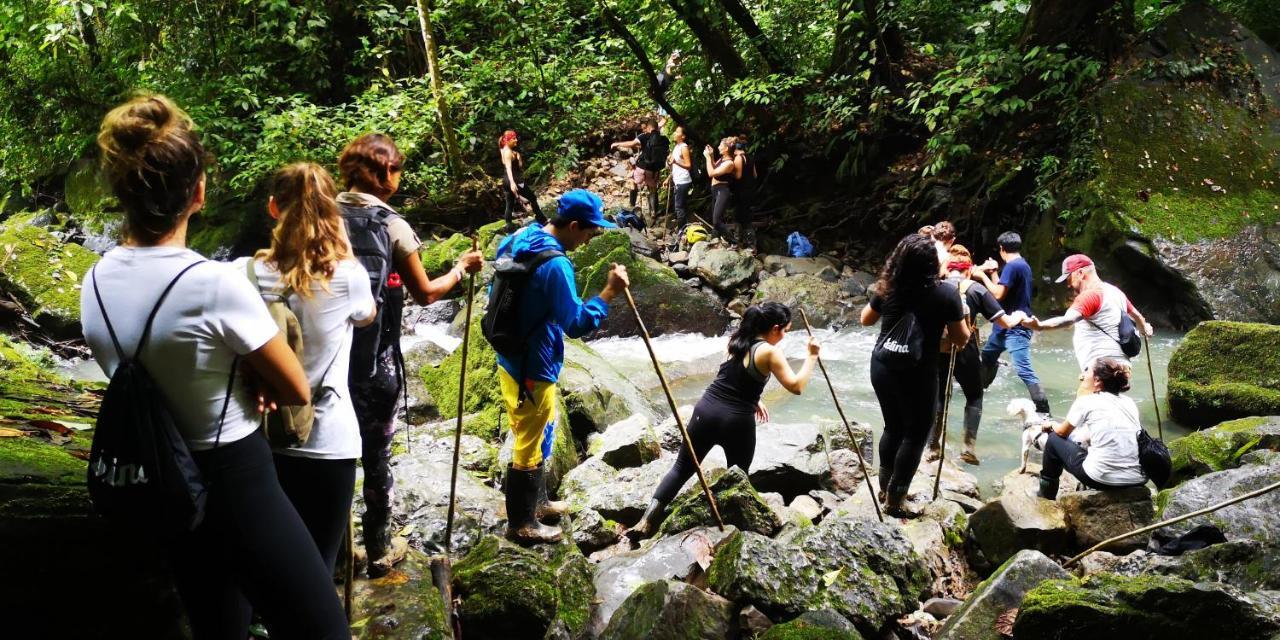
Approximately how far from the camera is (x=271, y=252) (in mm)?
2570

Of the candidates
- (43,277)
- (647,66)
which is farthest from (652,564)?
(647,66)

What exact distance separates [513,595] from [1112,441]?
13.0ft

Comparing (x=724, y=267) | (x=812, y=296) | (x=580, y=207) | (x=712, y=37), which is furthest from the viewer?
(x=712, y=37)

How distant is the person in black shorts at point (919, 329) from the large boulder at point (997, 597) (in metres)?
1.41

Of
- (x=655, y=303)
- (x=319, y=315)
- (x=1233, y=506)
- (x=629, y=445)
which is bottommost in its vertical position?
(x=655, y=303)

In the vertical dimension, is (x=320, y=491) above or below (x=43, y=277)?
above

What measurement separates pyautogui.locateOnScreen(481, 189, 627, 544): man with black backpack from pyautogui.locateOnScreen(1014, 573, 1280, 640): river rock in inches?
86.6

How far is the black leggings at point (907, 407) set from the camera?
491 centimetres

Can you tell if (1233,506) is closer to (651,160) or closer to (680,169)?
(680,169)

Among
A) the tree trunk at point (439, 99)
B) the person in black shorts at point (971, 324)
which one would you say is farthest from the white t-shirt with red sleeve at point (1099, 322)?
the tree trunk at point (439, 99)

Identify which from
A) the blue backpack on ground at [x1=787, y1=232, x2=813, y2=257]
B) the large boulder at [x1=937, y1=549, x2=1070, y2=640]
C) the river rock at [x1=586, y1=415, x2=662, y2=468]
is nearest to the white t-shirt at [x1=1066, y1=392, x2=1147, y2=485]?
the large boulder at [x1=937, y1=549, x2=1070, y2=640]

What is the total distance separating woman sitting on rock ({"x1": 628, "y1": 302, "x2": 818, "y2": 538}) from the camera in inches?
188

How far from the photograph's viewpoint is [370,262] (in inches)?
122

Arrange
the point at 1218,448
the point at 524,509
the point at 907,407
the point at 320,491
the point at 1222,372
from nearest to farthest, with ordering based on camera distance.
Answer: the point at 320,491
the point at 524,509
the point at 907,407
the point at 1218,448
the point at 1222,372
